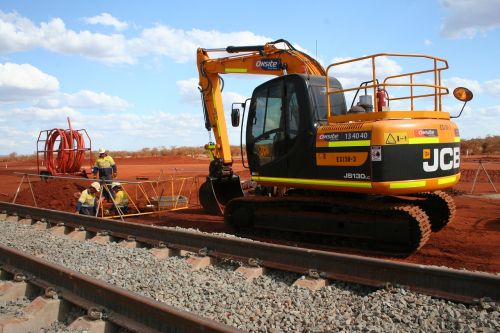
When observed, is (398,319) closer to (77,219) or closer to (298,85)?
(298,85)

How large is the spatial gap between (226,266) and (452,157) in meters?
3.96

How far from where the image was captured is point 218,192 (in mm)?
12055

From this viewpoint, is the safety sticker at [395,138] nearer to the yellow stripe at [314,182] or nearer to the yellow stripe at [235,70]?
the yellow stripe at [314,182]

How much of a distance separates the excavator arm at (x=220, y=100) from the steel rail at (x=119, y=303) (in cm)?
577

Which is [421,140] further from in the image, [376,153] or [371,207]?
[371,207]

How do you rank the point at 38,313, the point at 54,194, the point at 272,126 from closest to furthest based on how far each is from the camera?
the point at 38,313
the point at 272,126
the point at 54,194

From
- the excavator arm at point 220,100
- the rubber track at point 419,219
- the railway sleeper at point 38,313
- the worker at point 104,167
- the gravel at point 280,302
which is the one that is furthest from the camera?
the worker at point 104,167

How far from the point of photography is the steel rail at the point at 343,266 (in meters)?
4.87

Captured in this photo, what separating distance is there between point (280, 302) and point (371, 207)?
2.98 metres

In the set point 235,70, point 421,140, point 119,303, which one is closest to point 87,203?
point 235,70

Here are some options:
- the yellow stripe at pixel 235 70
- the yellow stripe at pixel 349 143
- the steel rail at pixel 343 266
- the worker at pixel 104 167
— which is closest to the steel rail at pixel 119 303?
the steel rail at pixel 343 266

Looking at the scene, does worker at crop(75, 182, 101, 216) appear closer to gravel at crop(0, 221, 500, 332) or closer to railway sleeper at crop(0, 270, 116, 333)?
gravel at crop(0, 221, 500, 332)

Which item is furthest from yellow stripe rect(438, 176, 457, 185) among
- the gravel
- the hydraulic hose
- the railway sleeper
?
the hydraulic hose

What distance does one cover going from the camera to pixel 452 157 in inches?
309
